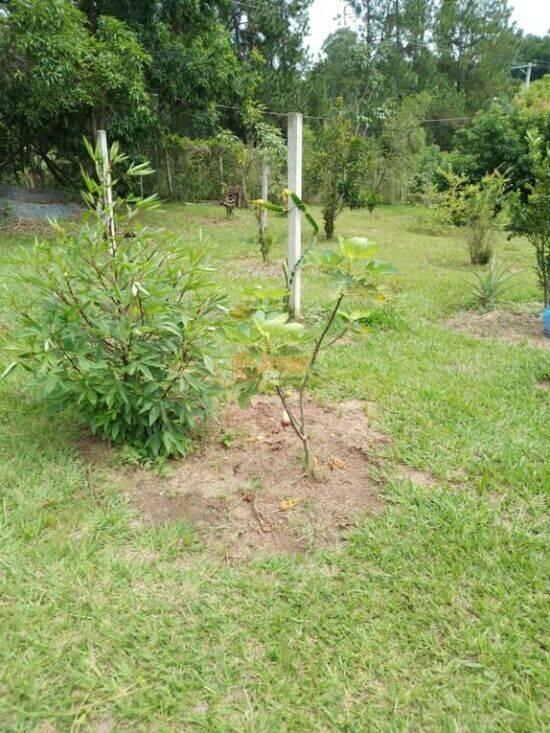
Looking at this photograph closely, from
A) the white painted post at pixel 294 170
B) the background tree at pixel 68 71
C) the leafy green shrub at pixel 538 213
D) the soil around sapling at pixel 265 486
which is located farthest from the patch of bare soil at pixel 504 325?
the background tree at pixel 68 71

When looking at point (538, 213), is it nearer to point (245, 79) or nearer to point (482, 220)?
point (482, 220)

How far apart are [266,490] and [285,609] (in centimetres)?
55

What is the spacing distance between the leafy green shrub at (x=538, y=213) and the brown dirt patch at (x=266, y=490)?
8.70ft

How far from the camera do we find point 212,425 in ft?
7.67

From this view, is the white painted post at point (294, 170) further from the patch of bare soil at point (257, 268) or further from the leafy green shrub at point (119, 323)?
the patch of bare soil at point (257, 268)

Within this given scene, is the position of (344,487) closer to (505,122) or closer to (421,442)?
(421,442)

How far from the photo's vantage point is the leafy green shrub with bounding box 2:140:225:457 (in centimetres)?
179

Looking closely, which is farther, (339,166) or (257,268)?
(339,166)

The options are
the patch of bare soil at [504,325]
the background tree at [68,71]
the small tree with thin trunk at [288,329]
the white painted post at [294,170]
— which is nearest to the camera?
the small tree with thin trunk at [288,329]

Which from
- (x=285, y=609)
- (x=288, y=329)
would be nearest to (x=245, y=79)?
(x=288, y=329)

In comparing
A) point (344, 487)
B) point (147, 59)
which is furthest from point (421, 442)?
point (147, 59)

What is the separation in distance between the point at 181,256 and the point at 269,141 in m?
6.75

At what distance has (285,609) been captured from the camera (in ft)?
4.65

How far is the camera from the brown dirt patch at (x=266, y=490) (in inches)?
67.5
